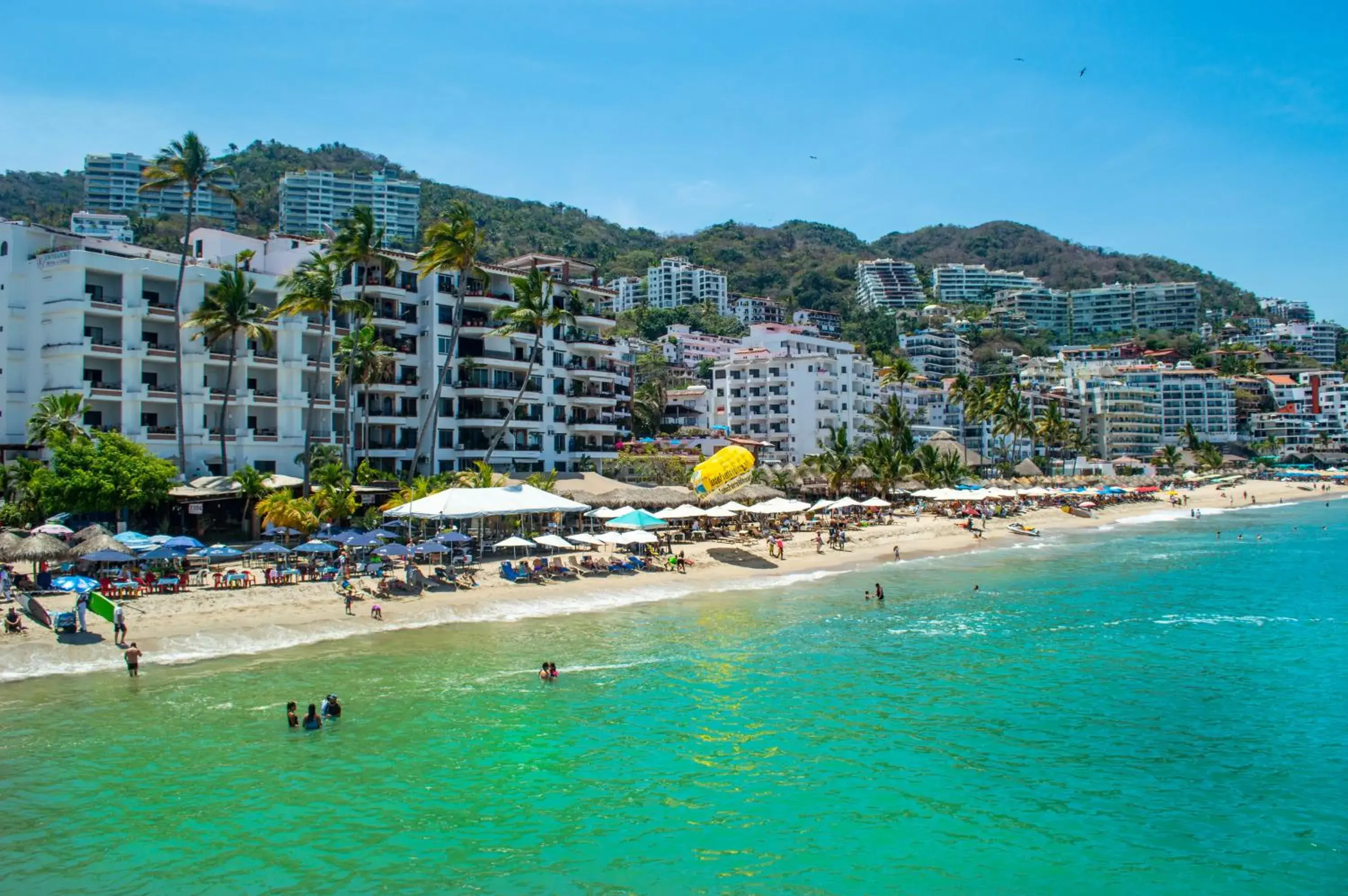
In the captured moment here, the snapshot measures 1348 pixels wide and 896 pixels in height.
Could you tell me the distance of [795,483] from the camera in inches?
2972

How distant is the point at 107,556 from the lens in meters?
33.6

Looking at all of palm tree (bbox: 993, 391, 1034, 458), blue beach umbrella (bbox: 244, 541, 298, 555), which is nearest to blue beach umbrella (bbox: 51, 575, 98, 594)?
blue beach umbrella (bbox: 244, 541, 298, 555)

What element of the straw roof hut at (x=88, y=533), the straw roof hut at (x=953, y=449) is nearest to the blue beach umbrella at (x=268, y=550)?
the straw roof hut at (x=88, y=533)

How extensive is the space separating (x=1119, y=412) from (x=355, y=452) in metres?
150

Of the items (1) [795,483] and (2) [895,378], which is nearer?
(1) [795,483]

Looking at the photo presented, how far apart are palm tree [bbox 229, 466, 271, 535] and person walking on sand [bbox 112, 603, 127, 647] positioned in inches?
605

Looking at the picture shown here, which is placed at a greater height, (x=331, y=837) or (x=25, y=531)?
(x=25, y=531)

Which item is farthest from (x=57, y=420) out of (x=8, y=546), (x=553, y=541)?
(x=553, y=541)

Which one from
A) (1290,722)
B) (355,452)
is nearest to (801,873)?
(1290,722)

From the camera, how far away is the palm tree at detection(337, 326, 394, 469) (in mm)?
54406

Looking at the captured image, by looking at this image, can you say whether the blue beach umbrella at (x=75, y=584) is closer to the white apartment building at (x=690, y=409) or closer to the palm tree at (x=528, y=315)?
the palm tree at (x=528, y=315)

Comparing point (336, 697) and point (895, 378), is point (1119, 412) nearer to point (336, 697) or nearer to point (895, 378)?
point (895, 378)

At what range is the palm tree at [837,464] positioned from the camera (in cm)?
7562

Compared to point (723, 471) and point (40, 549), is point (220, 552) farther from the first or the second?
point (723, 471)
